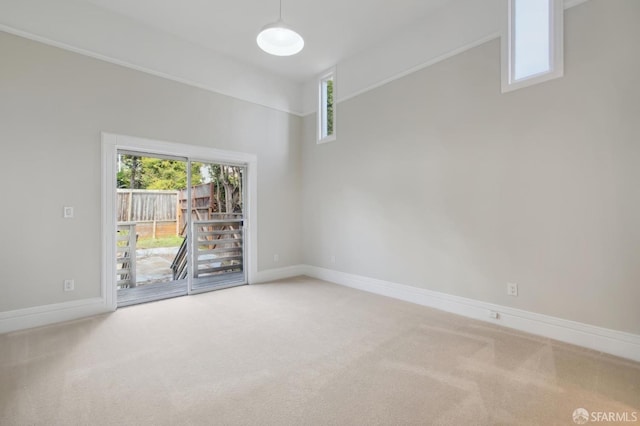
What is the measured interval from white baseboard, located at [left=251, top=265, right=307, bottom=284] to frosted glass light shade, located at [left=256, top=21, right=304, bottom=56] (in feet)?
11.6

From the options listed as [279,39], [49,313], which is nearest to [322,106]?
[279,39]

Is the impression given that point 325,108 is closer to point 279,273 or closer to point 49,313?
point 279,273

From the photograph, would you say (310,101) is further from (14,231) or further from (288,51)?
(14,231)

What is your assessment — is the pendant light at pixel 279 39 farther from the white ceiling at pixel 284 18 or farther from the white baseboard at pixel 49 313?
the white baseboard at pixel 49 313

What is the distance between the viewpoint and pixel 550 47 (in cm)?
279

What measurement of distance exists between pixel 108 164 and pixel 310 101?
11.4 feet

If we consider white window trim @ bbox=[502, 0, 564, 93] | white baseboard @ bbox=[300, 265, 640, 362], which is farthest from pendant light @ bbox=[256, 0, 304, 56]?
white baseboard @ bbox=[300, 265, 640, 362]

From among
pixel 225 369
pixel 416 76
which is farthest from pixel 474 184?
pixel 225 369

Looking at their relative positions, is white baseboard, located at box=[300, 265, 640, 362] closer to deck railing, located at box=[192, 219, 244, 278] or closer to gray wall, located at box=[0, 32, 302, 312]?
deck railing, located at box=[192, 219, 244, 278]

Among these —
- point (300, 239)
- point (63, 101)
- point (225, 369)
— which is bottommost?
point (225, 369)

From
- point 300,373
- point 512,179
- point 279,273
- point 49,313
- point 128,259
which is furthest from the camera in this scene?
point 279,273

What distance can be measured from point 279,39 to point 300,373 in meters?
3.02

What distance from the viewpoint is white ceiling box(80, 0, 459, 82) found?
11.6 feet

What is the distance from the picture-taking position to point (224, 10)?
3.63 meters
